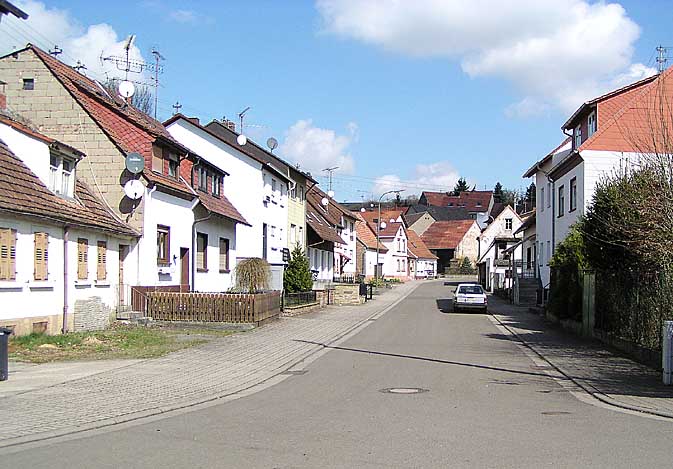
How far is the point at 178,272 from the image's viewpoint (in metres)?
29.6

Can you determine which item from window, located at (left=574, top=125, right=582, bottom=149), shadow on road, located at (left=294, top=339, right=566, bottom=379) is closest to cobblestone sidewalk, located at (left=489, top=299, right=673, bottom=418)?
shadow on road, located at (left=294, top=339, right=566, bottom=379)

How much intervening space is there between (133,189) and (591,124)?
70.8 ft

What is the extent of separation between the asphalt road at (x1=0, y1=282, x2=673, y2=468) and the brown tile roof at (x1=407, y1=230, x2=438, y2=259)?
94893 mm

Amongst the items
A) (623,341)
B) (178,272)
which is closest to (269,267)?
(178,272)

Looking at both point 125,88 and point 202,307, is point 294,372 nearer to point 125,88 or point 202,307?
point 202,307

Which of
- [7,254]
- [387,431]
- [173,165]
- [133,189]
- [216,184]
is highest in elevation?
[173,165]

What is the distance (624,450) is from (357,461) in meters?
2.94

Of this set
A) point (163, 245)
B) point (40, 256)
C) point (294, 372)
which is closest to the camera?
point (294, 372)

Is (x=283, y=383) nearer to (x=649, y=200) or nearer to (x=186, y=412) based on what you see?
(x=186, y=412)

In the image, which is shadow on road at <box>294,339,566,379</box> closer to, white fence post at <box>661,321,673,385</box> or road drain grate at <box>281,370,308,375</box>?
white fence post at <box>661,321,673,385</box>

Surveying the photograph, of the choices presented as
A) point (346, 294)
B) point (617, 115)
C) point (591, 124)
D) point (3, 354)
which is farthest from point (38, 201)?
point (346, 294)

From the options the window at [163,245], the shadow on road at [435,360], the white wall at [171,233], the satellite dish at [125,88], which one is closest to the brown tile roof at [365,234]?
the white wall at [171,233]

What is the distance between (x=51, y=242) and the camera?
20422 mm

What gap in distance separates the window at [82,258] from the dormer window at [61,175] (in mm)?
1500
